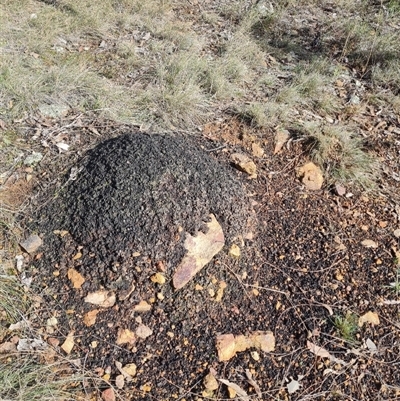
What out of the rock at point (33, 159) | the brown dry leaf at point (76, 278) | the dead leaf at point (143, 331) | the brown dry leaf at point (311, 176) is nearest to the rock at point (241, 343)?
the dead leaf at point (143, 331)

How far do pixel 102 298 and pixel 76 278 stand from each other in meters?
0.16

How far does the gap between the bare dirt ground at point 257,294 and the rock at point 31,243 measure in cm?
4

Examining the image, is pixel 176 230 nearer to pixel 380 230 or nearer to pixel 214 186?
pixel 214 186

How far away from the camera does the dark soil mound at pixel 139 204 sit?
2.30 metres

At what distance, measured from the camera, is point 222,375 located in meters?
2.07

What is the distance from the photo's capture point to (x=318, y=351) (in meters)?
2.21

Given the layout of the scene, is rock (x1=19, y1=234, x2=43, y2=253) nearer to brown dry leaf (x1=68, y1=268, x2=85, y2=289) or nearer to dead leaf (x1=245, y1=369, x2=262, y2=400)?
brown dry leaf (x1=68, y1=268, x2=85, y2=289)

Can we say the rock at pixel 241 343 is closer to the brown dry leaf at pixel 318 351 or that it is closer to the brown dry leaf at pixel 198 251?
the brown dry leaf at pixel 318 351

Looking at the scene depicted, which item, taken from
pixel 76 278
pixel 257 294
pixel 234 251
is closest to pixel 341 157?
pixel 234 251

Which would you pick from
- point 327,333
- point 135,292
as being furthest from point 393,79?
point 135,292

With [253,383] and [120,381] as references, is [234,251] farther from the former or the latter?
[120,381]

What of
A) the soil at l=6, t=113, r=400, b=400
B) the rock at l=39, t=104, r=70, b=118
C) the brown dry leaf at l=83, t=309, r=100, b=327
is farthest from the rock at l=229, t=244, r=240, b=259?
the rock at l=39, t=104, r=70, b=118

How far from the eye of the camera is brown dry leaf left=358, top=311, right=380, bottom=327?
2.34 meters

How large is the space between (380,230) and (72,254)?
1.82 meters
